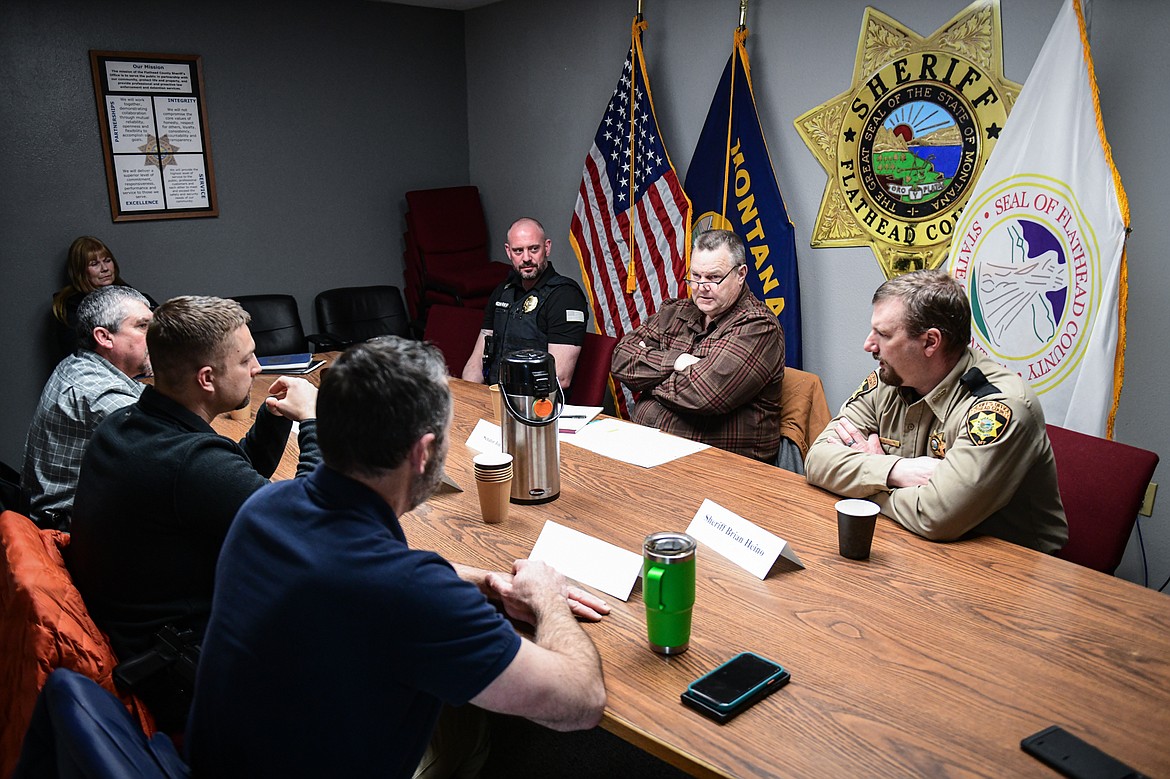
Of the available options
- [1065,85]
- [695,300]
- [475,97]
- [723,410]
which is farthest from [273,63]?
[1065,85]

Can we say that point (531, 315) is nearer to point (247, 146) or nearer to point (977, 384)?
point (977, 384)

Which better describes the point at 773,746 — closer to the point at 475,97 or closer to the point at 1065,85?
the point at 1065,85

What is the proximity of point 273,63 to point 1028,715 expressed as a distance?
518 centimetres

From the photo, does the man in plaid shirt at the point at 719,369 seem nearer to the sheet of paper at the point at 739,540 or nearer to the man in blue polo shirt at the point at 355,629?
the sheet of paper at the point at 739,540

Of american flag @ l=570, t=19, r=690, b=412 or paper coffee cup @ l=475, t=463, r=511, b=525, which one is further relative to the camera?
american flag @ l=570, t=19, r=690, b=412

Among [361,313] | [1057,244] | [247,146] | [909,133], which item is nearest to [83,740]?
[1057,244]

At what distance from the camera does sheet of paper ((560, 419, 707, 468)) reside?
242 cm

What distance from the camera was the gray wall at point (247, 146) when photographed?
4.47m

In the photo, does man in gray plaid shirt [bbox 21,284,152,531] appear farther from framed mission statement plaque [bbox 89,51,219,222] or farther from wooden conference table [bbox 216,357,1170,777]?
framed mission statement plaque [bbox 89,51,219,222]

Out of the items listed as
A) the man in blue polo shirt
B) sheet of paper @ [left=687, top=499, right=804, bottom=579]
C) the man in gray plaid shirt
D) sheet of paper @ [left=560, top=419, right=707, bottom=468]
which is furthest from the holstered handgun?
sheet of paper @ [left=560, top=419, right=707, bottom=468]

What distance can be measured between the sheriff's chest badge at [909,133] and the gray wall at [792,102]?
0.22 feet

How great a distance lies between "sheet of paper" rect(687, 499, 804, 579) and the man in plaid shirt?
105 centimetres

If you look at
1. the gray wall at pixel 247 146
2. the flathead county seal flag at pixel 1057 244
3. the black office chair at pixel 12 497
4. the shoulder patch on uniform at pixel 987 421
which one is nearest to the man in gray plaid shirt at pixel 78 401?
the black office chair at pixel 12 497

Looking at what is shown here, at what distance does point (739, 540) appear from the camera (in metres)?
1.79
